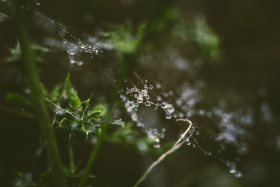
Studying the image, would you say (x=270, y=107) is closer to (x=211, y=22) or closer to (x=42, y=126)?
(x=211, y=22)

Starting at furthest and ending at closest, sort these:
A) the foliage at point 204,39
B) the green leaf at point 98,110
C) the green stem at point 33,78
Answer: the foliage at point 204,39 → the green leaf at point 98,110 → the green stem at point 33,78

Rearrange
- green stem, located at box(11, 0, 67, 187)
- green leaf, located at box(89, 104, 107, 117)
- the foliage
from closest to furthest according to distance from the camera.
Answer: green stem, located at box(11, 0, 67, 187), green leaf, located at box(89, 104, 107, 117), the foliage

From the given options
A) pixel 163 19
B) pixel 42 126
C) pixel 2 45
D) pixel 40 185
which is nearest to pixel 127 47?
pixel 163 19

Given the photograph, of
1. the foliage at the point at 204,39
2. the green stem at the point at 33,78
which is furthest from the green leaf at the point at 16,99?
the foliage at the point at 204,39

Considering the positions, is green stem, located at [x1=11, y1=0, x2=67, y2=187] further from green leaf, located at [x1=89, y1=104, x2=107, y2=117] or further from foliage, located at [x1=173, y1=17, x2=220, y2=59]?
foliage, located at [x1=173, y1=17, x2=220, y2=59]

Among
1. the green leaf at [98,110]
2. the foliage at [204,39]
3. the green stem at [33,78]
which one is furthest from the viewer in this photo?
the foliage at [204,39]

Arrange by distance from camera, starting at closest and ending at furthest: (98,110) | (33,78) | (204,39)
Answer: (33,78), (98,110), (204,39)

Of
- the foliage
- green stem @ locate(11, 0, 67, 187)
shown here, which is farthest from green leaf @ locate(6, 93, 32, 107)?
the foliage

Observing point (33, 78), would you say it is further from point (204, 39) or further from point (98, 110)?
point (204, 39)

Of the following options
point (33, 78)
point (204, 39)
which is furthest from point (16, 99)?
point (204, 39)

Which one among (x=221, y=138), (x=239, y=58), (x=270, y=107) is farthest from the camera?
(x=239, y=58)

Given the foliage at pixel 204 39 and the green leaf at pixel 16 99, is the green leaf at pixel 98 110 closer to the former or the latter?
the green leaf at pixel 16 99
